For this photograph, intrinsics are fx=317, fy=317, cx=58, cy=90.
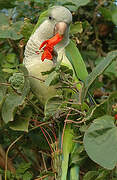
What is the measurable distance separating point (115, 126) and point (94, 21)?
3.38 feet

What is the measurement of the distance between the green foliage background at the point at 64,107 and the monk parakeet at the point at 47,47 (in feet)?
0.18

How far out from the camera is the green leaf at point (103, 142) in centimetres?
69

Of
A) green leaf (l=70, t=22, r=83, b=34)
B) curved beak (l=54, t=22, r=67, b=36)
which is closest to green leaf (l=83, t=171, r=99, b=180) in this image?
curved beak (l=54, t=22, r=67, b=36)

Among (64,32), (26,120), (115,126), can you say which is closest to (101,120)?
(115,126)

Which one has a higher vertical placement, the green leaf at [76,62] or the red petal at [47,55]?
the red petal at [47,55]

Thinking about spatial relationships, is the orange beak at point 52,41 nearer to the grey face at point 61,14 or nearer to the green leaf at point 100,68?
the grey face at point 61,14

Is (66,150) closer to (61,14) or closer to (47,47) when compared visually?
(47,47)

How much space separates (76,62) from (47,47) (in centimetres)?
21

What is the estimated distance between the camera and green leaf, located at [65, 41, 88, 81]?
1.21 metres

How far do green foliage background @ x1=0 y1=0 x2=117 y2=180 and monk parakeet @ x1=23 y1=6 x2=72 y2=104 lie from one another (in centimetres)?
6

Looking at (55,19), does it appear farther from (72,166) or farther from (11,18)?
(72,166)

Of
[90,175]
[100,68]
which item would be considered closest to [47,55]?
[100,68]

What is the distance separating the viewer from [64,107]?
0.93 meters

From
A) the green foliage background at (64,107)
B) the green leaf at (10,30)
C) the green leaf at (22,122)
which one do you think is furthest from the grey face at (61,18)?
the green leaf at (22,122)
